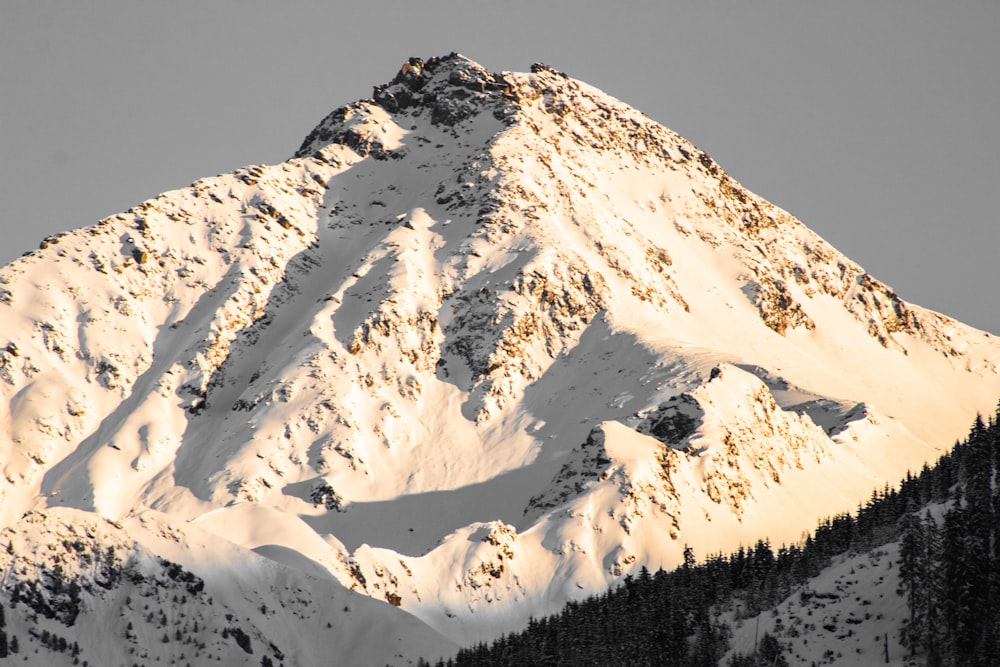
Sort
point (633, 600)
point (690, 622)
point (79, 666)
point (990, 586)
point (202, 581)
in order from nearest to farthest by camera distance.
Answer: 1. point (990, 586)
2. point (79, 666)
3. point (690, 622)
4. point (202, 581)
5. point (633, 600)

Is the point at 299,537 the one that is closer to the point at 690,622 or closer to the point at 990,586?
the point at 690,622

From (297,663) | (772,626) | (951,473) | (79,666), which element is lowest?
(79,666)

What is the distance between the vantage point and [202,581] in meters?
149

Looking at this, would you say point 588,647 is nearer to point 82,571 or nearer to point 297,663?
point 297,663

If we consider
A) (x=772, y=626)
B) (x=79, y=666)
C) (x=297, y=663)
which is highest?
(x=772, y=626)

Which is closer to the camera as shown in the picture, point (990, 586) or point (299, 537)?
point (990, 586)

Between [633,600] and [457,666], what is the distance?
2177cm

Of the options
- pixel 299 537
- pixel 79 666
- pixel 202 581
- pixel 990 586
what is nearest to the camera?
pixel 990 586

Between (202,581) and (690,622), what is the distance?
4849 cm

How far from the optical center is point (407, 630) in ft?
545

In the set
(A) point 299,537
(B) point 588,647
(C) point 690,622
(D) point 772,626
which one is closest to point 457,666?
(B) point 588,647

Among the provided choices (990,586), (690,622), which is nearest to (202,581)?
(690,622)

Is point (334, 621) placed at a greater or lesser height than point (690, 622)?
lesser

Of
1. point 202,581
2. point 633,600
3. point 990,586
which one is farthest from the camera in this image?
point 633,600
